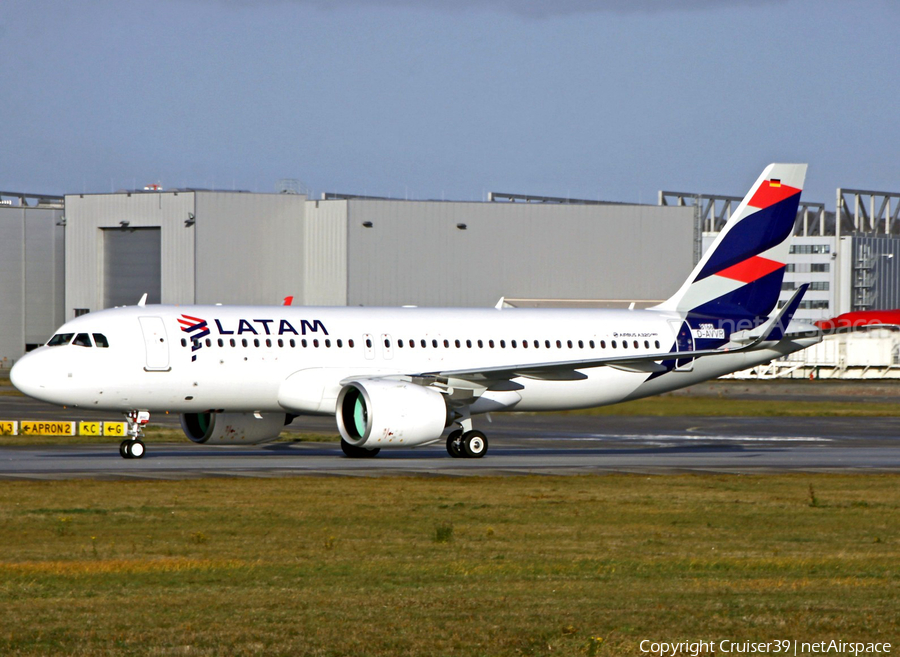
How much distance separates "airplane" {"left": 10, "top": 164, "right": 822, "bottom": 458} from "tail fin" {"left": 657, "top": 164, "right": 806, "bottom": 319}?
0.14 feet

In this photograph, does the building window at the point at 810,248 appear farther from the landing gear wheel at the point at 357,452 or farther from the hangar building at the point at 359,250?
the landing gear wheel at the point at 357,452

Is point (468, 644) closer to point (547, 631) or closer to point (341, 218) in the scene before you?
point (547, 631)

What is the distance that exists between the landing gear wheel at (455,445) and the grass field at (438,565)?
7.05 meters

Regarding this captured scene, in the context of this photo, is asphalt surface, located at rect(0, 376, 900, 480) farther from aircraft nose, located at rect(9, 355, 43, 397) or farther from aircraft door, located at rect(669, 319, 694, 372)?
aircraft door, located at rect(669, 319, 694, 372)

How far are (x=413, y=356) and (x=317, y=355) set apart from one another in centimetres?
270

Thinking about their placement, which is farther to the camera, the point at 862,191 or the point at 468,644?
the point at 862,191

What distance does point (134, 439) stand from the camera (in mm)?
31828

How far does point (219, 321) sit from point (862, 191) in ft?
417

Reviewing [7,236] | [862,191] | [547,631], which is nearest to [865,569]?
[547,631]

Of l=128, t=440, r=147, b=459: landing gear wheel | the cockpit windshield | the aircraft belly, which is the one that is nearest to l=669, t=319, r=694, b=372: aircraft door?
the aircraft belly

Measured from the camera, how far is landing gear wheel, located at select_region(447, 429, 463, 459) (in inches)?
1324

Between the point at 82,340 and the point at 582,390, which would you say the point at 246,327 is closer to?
the point at 82,340

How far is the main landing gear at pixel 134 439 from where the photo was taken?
31578mm

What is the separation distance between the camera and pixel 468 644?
10602 mm
